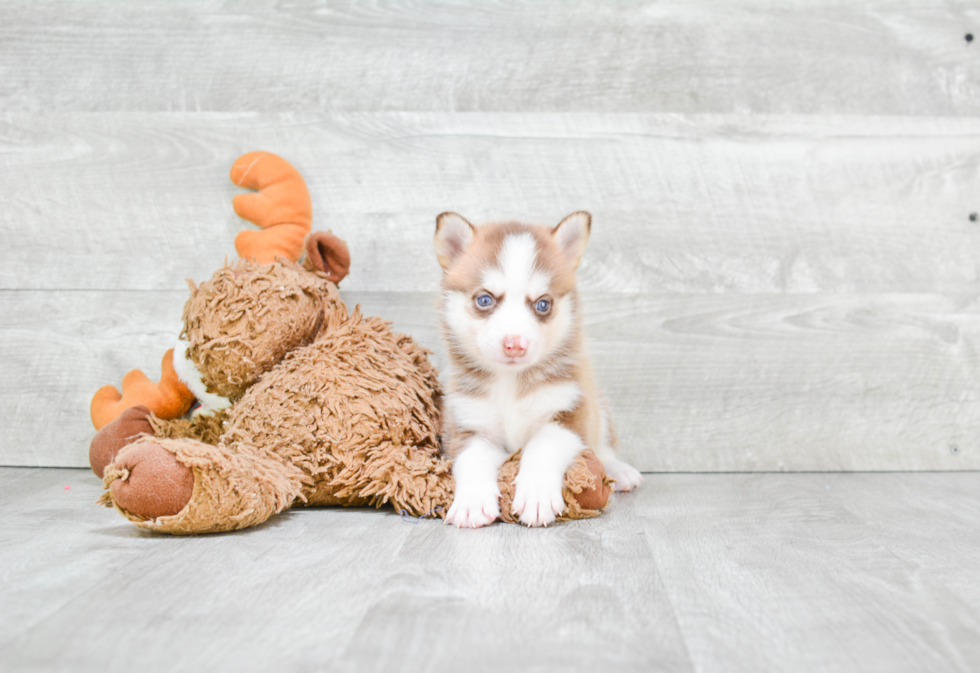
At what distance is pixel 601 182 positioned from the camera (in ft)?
7.01

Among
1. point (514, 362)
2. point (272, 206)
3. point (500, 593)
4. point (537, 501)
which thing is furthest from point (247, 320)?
point (500, 593)

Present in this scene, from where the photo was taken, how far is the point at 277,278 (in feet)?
5.56

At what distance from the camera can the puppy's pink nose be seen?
1.48 meters

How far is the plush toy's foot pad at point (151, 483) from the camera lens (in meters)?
1.30

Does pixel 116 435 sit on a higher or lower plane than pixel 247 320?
lower

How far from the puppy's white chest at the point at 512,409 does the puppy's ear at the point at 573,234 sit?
288 mm

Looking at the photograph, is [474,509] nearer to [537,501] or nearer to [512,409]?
[537,501]

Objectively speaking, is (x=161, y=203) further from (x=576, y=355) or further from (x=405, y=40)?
(x=576, y=355)

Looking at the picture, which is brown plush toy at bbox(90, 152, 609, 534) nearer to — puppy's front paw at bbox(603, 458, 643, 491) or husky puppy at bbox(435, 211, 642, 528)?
husky puppy at bbox(435, 211, 642, 528)

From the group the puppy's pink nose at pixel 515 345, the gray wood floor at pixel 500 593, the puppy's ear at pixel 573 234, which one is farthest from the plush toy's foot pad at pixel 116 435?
the puppy's ear at pixel 573 234

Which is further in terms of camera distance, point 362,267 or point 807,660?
point 362,267

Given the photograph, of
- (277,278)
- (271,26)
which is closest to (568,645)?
(277,278)

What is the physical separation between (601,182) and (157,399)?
4.31ft

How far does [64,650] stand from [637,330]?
5.22 ft
